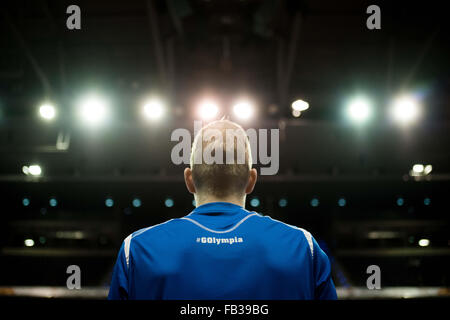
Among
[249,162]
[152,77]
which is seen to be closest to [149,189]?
[152,77]

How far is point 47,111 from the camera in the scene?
17.4 feet

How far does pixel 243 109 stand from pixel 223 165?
4.00 meters

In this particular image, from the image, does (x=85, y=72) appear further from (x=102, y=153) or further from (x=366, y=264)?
(x=366, y=264)

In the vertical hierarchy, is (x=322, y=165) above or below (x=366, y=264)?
above

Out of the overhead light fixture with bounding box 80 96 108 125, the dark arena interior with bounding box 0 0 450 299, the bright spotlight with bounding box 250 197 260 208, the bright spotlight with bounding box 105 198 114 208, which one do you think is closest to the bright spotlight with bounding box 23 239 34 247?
the dark arena interior with bounding box 0 0 450 299

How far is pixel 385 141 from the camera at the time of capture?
5.29 m

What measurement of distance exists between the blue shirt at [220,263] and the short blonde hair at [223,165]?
0.47ft

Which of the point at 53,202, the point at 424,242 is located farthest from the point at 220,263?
the point at 424,242

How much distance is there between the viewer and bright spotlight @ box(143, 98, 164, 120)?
17.1 ft

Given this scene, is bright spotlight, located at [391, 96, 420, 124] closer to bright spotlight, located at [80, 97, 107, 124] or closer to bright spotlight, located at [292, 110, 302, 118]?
bright spotlight, located at [292, 110, 302, 118]

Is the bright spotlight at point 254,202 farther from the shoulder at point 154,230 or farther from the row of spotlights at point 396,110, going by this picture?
the shoulder at point 154,230

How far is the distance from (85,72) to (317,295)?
223 inches

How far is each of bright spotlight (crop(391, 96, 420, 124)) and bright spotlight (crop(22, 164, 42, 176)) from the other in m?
5.50

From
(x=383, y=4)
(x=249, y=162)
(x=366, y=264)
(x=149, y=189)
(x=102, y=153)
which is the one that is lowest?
(x=366, y=264)
